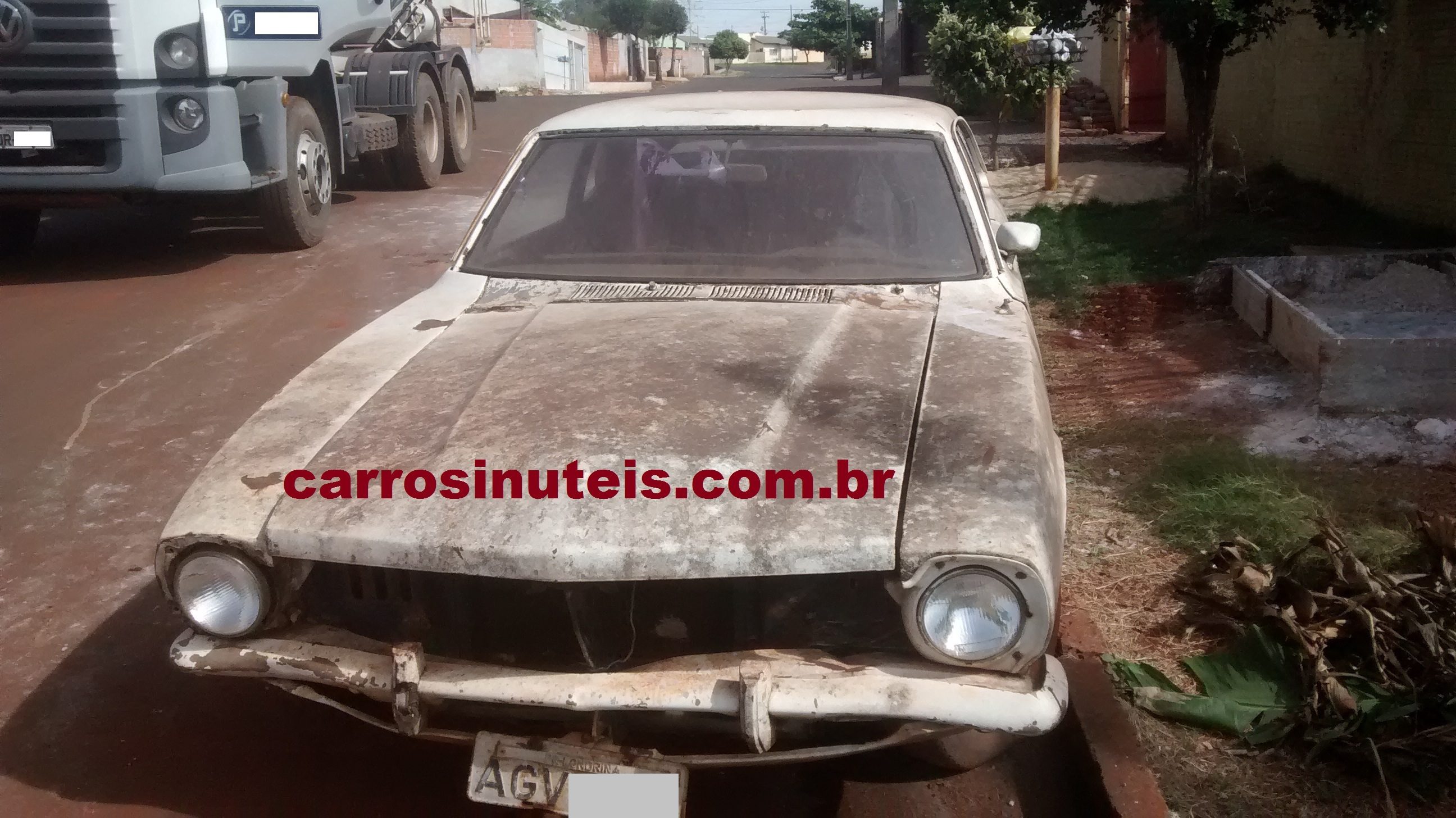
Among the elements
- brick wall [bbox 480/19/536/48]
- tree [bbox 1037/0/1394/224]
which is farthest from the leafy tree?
tree [bbox 1037/0/1394/224]

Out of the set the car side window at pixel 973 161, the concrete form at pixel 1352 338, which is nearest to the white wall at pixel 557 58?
the concrete form at pixel 1352 338

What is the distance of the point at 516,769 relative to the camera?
2.21 m

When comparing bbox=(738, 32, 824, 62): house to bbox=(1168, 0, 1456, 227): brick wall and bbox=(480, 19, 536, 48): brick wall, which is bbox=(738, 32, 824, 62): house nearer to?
bbox=(480, 19, 536, 48): brick wall

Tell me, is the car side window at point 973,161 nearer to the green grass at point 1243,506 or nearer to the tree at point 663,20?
the green grass at point 1243,506

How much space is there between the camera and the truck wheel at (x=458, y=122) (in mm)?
12506

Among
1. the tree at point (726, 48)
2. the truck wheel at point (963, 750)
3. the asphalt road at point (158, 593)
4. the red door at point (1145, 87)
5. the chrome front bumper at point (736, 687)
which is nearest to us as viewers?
the chrome front bumper at point (736, 687)

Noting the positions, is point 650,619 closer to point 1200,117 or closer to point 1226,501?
point 1226,501

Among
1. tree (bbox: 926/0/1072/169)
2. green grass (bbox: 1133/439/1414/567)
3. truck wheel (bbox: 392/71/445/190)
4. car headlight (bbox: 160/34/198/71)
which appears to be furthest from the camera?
tree (bbox: 926/0/1072/169)

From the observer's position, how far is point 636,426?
2469mm

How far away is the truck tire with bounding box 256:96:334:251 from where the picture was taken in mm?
8500

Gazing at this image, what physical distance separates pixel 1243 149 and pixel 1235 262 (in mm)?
6332

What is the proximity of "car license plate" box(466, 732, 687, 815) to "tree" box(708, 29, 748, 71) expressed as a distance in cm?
8944

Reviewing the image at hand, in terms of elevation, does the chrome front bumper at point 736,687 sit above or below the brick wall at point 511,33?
below

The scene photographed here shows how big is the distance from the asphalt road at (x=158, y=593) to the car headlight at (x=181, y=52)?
1.34 meters
